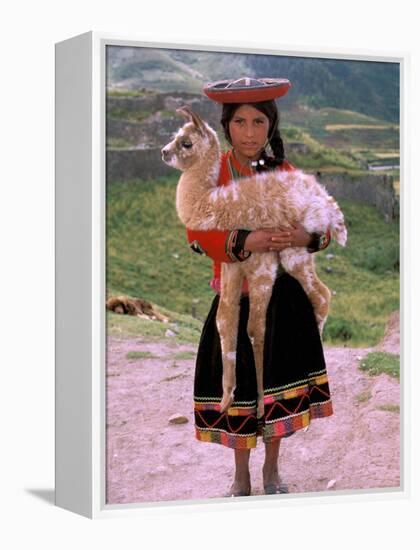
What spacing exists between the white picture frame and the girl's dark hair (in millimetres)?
346

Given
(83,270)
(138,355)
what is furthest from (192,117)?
(138,355)

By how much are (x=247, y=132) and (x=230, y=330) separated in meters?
1.20

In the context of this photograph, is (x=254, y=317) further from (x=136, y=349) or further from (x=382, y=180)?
(x=382, y=180)

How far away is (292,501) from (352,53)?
2.85 metres

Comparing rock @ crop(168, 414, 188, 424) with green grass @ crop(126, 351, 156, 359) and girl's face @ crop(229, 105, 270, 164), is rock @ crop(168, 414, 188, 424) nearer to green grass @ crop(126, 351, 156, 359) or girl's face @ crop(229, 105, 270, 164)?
green grass @ crop(126, 351, 156, 359)

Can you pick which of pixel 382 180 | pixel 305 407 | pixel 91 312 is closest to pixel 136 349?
pixel 91 312

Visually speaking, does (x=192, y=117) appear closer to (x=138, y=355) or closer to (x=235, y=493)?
(x=138, y=355)

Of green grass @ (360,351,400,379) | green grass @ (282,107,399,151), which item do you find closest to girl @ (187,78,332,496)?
green grass @ (282,107,399,151)

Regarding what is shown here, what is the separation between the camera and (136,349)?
8.61m

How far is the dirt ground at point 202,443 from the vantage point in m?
8.53

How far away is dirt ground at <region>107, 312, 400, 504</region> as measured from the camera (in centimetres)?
853

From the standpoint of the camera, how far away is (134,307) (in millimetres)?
8633

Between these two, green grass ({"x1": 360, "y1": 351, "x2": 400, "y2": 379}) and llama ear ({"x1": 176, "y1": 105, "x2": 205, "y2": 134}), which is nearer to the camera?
llama ear ({"x1": 176, "y1": 105, "x2": 205, "y2": 134})

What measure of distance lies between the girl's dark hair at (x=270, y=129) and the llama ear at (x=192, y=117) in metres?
0.15
